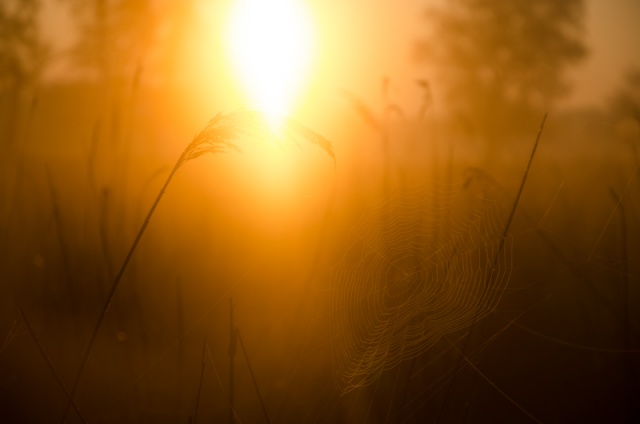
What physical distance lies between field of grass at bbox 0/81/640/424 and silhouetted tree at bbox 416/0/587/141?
2.58 ft

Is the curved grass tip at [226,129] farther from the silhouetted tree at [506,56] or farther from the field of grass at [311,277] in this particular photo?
the silhouetted tree at [506,56]

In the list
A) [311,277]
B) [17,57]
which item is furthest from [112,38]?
[311,277]

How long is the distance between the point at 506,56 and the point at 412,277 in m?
2.76

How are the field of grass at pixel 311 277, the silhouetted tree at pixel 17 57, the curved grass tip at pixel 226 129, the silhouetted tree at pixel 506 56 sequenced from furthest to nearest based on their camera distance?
the silhouetted tree at pixel 506 56
the silhouetted tree at pixel 17 57
the field of grass at pixel 311 277
the curved grass tip at pixel 226 129

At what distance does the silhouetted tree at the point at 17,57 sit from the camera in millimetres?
1741

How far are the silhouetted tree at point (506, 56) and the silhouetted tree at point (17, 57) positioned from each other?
149cm

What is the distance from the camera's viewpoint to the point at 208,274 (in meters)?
1.66

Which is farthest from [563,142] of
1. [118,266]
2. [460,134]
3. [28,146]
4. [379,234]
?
[28,146]


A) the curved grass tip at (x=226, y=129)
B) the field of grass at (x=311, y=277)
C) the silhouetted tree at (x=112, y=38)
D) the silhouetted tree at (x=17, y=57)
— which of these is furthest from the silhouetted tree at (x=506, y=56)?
the curved grass tip at (x=226, y=129)

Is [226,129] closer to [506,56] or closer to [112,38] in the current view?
[112,38]

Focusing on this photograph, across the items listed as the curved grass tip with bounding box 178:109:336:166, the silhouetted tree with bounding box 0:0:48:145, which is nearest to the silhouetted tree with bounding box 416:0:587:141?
the silhouetted tree with bounding box 0:0:48:145

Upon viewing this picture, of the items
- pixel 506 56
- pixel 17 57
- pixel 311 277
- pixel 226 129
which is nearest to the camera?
pixel 226 129

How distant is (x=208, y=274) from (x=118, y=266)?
23 centimetres

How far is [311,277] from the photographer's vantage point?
1458mm
